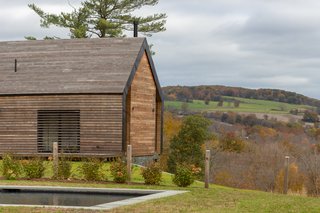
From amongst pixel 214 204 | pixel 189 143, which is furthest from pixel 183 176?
pixel 189 143

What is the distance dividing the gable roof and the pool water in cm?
1037

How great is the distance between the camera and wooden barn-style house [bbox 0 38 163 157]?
2767 cm

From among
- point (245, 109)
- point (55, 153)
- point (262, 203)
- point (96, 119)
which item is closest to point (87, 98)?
point (96, 119)

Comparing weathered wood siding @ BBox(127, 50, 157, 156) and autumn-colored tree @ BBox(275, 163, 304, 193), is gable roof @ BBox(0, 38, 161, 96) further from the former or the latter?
autumn-colored tree @ BBox(275, 163, 304, 193)

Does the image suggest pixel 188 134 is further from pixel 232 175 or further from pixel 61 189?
pixel 61 189

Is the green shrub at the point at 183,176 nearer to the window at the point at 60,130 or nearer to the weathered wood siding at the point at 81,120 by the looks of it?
the weathered wood siding at the point at 81,120

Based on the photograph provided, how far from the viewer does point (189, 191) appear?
17719 millimetres

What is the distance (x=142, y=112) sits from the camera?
3017 centimetres

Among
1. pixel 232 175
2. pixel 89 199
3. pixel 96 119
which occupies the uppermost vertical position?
pixel 96 119

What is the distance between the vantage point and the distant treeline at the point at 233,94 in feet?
384

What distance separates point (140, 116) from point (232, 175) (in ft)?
123

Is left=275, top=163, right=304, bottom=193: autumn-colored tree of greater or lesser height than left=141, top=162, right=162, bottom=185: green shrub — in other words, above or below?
below

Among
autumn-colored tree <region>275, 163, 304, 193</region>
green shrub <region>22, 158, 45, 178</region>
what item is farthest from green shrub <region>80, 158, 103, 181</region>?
autumn-colored tree <region>275, 163, 304, 193</region>

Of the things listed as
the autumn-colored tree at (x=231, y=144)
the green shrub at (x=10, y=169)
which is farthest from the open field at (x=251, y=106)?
the green shrub at (x=10, y=169)
